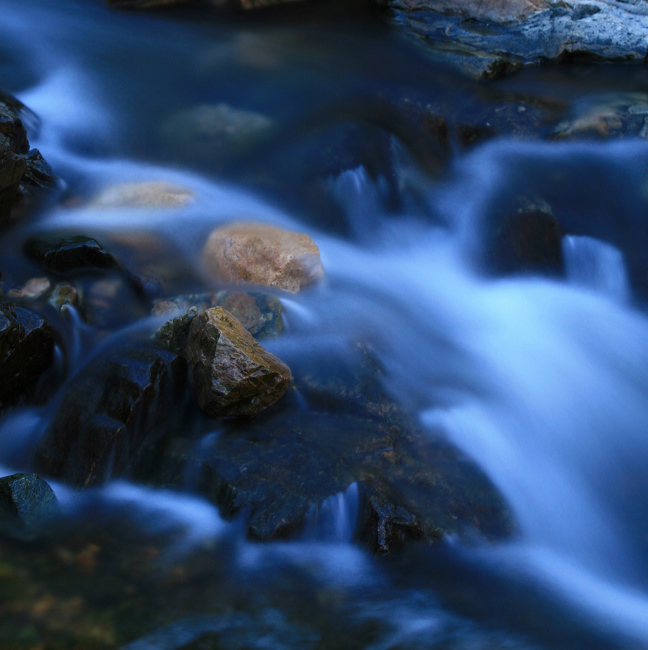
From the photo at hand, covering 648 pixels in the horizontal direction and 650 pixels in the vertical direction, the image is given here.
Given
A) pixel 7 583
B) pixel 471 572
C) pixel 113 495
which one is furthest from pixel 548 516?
pixel 7 583

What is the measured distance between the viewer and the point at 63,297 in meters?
3.86

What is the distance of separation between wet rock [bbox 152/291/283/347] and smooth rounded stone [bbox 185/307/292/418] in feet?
1.30

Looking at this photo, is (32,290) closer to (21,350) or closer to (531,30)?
(21,350)

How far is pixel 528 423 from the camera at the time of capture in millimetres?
3852

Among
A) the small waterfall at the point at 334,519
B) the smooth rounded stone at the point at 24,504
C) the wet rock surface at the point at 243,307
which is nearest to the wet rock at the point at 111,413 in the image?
the smooth rounded stone at the point at 24,504

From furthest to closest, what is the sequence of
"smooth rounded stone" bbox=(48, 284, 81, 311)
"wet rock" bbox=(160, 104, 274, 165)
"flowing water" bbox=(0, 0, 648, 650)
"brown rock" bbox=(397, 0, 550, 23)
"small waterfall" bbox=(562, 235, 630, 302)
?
"brown rock" bbox=(397, 0, 550, 23) → "wet rock" bbox=(160, 104, 274, 165) → "small waterfall" bbox=(562, 235, 630, 302) → "smooth rounded stone" bbox=(48, 284, 81, 311) → "flowing water" bbox=(0, 0, 648, 650)

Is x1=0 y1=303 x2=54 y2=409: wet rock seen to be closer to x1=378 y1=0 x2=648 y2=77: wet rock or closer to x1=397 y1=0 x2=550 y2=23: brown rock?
x1=378 y1=0 x2=648 y2=77: wet rock

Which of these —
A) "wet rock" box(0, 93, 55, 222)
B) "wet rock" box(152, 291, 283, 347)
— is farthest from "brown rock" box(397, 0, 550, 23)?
"wet rock" box(152, 291, 283, 347)

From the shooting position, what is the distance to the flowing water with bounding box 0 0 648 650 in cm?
260

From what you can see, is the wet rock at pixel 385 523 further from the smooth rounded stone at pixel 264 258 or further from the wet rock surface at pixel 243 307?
the smooth rounded stone at pixel 264 258

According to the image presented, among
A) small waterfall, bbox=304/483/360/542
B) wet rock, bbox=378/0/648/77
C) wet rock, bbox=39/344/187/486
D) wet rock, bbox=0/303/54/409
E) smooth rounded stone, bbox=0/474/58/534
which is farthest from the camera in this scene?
wet rock, bbox=378/0/648/77

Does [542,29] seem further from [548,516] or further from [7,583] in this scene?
[7,583]

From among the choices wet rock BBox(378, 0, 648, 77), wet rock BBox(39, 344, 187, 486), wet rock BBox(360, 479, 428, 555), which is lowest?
wet rock BBox(360, 479, 428, 555)

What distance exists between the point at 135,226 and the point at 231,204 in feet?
3.12
